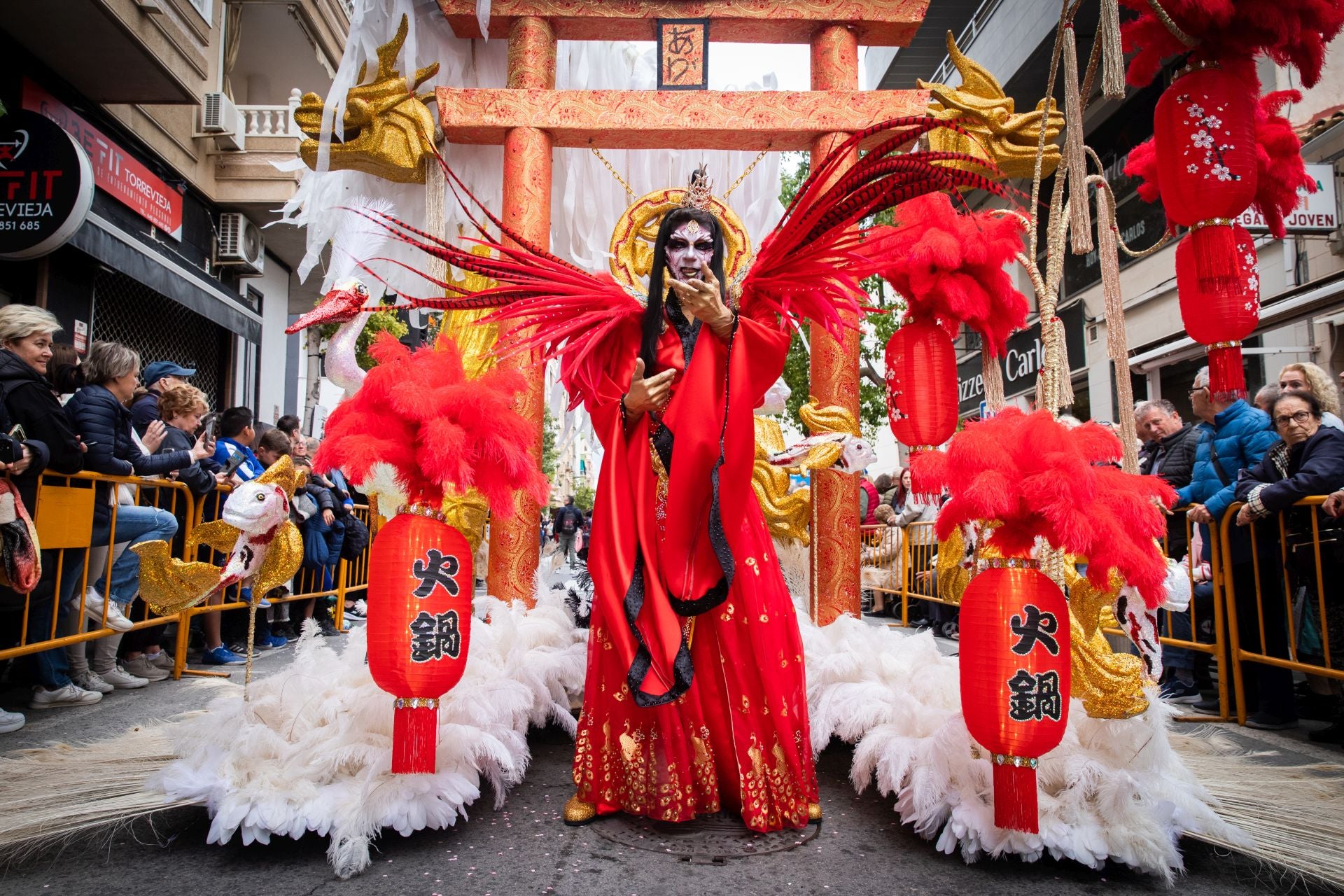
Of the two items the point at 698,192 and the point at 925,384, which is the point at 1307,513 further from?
the point at 698,192

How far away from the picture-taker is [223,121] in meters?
10.4

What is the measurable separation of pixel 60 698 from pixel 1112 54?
4929 millimetres

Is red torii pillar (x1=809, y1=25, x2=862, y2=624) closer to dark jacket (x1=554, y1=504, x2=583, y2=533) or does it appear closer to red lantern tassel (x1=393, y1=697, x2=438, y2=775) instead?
red lantern tassel (x1=393, y1=697, x2=438, y2=775)

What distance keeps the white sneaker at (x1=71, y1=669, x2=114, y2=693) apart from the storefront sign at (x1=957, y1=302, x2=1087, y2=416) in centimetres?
1150

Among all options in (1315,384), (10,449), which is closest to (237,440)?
(10,449)

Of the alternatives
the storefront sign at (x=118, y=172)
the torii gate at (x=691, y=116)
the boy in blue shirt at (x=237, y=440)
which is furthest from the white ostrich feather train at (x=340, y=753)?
the storefront sign at (x=118, y=172)

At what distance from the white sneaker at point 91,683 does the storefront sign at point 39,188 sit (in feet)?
13.2

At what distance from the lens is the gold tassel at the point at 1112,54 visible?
7.13ft

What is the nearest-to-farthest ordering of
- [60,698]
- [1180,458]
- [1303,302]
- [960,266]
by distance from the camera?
[960,266] < [60,698] < [1180,458] < [1303,302]

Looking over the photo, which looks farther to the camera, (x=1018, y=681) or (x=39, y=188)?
(x=39, y=188)

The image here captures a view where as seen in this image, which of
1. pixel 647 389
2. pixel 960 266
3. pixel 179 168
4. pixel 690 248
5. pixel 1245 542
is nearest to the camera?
pixel 647 389

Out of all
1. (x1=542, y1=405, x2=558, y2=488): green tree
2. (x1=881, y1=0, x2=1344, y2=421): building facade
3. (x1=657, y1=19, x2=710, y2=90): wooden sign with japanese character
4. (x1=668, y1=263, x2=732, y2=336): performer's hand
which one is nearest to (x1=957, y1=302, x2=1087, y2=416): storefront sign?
(x1=881, y1=0, x2=1344, y2=421): building facade

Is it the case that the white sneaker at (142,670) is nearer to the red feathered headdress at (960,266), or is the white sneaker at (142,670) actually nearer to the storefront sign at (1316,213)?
the red feathered headdress at (960,266)

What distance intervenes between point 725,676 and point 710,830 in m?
0.45
